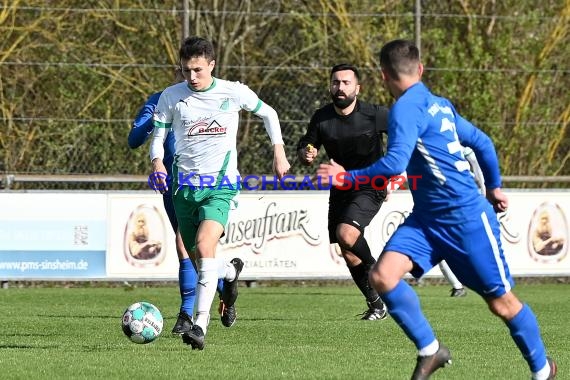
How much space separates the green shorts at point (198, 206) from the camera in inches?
324

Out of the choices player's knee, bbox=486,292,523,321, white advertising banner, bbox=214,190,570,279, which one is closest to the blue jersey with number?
player's knee, bbox=486,292,523,321

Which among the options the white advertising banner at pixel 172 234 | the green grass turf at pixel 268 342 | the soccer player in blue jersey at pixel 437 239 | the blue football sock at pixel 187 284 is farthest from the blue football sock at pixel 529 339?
the white advertising banner at pixel 172 234

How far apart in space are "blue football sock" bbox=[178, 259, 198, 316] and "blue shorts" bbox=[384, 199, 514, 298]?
3.14 metres

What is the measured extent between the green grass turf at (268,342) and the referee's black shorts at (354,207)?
0.84 m

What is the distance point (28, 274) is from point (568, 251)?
22.1ft

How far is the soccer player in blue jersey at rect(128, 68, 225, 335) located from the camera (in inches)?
348

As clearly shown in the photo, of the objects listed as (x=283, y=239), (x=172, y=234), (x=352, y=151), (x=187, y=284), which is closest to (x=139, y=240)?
(x=172, y=234)

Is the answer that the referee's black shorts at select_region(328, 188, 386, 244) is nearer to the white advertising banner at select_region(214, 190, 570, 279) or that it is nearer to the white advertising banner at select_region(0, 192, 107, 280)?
the white advertising banner at select_region(214, 190, 570, 279)

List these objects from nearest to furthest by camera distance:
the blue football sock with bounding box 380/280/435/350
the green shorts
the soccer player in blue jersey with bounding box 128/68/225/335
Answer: the blue football sock with bounding box 380/280/435/350
the green shorts
the soccer player in blue jersey with bounding box 128/68/225/335

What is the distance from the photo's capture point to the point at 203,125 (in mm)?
8250

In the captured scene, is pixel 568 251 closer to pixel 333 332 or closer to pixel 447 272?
pixel 447 272

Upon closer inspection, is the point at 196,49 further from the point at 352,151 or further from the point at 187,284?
the point at 352,151

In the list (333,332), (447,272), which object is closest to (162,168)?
(333,332)

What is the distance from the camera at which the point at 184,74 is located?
8266 millimetres
